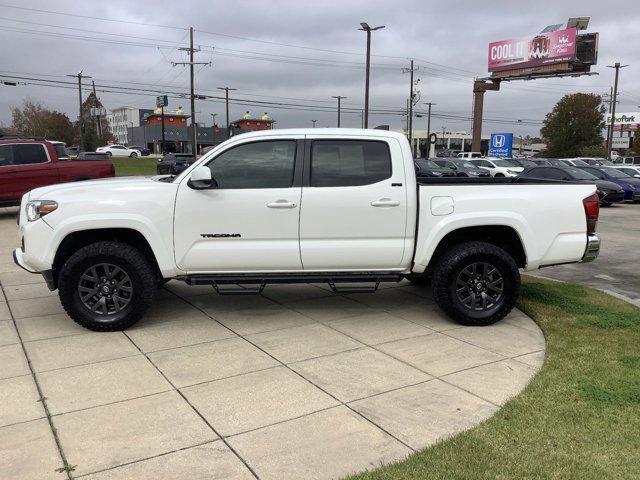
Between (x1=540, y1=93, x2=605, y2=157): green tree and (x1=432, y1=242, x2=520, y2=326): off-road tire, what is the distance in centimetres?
7080

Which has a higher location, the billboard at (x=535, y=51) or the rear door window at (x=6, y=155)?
the billboard at (x=535, y=51)

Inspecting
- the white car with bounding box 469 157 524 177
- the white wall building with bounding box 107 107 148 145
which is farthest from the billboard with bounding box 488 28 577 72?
the white wall building with bounding box 107 107 148 145

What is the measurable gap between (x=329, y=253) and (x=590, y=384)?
2.48 m

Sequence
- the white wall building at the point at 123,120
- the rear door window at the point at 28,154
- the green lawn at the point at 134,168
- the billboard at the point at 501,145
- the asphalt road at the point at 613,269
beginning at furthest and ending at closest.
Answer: the white wall building at the point at 123,120 → the billboard at the point at 501,145 → the green lawn at the point at 134,168 → the rear door window at the point at 28,154 → the asphalt road at the point at 613,269

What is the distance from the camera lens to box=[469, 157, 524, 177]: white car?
30.5m

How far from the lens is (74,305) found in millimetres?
5297

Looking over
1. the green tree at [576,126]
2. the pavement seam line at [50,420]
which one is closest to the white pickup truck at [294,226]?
the pavement seam line at [50,420]

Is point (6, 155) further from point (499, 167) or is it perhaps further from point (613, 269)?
point (499, 167)

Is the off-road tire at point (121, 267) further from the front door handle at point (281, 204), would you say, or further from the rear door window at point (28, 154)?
the rear door window at point (28, 154)

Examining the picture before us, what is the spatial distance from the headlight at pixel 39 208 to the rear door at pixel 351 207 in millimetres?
2327

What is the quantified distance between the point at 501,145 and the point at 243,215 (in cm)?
4951

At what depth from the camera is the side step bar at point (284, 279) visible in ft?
17.8

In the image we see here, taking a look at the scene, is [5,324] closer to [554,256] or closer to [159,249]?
[159,249]

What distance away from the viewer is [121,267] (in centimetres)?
533
